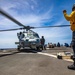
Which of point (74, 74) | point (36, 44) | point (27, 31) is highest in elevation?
point (27, 31)

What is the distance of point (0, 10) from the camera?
13.6 metres

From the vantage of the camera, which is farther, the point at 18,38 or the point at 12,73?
the point at 18,38

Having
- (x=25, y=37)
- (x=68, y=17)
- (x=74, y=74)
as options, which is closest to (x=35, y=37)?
(x=25, y=37)

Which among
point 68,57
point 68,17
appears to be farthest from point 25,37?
point 68,17

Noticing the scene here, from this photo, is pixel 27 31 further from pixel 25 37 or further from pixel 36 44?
pixel 36 44

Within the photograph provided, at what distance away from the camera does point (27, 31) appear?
25047mm

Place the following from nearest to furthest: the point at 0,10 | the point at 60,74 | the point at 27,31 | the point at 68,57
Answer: the point at 60,74 < the point at 68,57 < the point at 0,10 < the point at 27,31

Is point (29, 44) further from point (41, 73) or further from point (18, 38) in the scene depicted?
point (41, 73)

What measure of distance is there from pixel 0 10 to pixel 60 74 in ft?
30.5

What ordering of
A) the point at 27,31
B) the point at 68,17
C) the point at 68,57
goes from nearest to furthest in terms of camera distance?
the point at 68,17
the point at 68,57
the point at 27,31

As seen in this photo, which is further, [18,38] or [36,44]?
[18,38]

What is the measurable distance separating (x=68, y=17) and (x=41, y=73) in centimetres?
260

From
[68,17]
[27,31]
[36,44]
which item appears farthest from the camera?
[27,31]

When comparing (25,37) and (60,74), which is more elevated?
(25,37)
